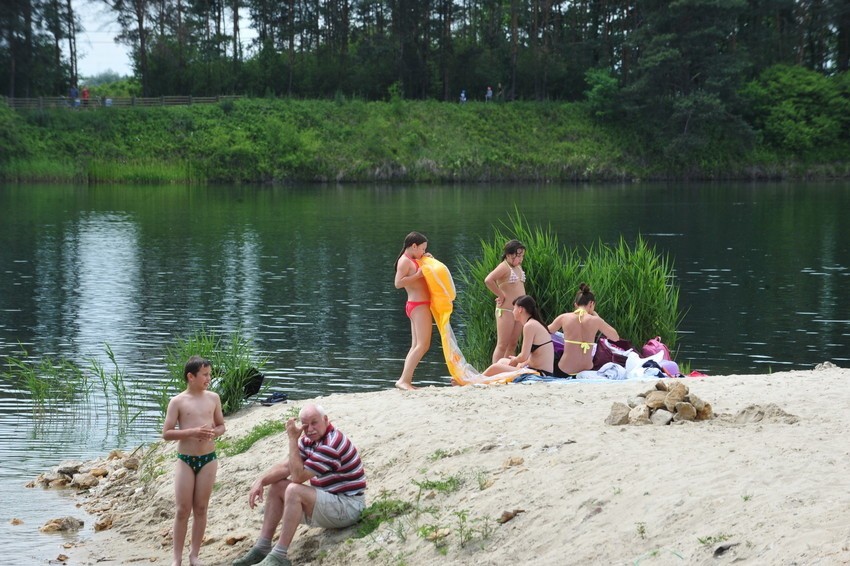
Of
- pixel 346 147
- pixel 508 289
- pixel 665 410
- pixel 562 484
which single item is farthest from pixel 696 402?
pixel 346 147

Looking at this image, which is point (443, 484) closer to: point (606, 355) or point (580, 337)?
point (580, 337)

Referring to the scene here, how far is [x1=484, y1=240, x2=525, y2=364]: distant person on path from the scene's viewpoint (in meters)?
14.1

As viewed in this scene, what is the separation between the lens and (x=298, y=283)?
1113 inches

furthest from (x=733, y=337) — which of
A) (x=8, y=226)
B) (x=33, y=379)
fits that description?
(x=8, y=226)

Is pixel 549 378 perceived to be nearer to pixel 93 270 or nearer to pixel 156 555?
pixel 156 555

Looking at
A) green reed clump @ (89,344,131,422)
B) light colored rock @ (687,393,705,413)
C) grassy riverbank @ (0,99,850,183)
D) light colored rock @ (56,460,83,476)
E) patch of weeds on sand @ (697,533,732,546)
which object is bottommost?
light colored rock @ (56,460,83,476)

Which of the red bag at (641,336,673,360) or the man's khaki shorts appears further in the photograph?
the red bag at (641,336,673,360)

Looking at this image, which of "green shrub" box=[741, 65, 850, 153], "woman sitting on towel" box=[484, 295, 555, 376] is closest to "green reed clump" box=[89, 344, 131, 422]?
"woman sitting on towel" box=[484, 295, 555, 376]

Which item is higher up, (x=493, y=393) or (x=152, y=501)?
(x=493, y=393)

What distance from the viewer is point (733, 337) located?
20.9 meters

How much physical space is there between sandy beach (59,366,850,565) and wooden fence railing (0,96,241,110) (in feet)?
220

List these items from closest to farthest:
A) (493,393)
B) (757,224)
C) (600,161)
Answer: (493,393), (757,224), (600,161)

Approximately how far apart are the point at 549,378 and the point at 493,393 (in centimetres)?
144

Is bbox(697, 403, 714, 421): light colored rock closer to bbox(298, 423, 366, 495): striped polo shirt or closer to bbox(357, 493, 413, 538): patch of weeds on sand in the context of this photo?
bbox(357, 493, 413, 538): patch of weeds on sand
